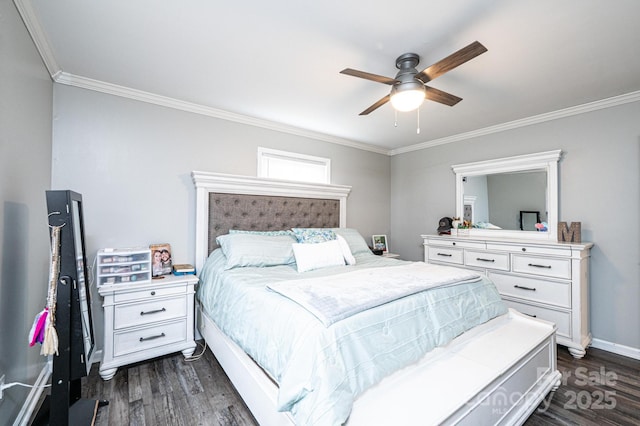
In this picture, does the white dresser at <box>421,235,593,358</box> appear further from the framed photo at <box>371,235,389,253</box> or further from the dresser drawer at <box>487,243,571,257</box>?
the framed photo at <box>371,235,389,253</box>

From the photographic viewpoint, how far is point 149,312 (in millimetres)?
2184

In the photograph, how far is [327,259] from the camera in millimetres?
2531

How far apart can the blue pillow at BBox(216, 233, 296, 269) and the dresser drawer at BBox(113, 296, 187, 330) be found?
1.76ft

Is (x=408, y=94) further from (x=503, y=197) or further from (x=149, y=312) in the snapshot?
(x=149, y=312)

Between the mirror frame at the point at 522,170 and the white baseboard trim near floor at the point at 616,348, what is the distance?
3.30 ft

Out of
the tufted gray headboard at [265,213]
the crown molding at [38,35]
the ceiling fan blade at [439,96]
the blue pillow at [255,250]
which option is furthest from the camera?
the tufted gray headboard at [265,213]

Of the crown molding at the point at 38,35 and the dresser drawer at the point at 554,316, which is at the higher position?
the crown molding at the point at 38,35

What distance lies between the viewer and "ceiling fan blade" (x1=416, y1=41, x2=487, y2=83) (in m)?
1.39

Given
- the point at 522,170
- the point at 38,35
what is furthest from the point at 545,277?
the point at 38,35

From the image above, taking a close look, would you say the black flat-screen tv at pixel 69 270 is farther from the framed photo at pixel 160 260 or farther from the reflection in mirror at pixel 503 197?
the reflection in mirror at pixel 503 197

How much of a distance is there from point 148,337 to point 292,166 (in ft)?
7.48

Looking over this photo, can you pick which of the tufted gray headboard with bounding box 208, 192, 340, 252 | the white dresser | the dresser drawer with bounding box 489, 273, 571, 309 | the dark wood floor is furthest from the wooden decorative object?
the tufted gray headboard with bounding box 208, 192, 340, 252

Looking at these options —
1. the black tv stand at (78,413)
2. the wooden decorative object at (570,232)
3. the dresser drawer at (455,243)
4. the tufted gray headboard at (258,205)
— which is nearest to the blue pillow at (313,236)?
the tufted gray headboard at (258,205)

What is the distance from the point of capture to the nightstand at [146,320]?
204 cm
